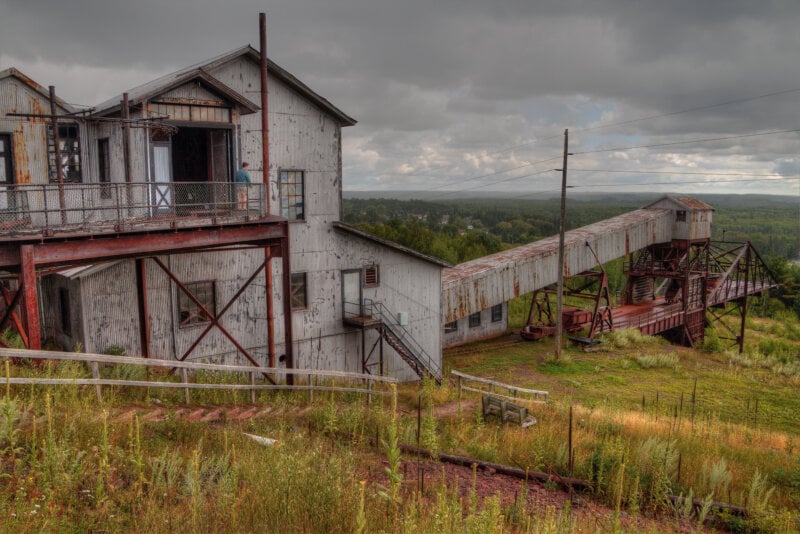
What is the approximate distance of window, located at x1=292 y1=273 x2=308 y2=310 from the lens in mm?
19125

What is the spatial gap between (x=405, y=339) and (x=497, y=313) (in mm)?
12322

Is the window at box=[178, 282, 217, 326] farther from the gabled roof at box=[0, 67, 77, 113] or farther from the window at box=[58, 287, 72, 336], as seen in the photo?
the gabled roof at box=[0, 67, 77, 113]

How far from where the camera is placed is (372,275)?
20812 millimetres

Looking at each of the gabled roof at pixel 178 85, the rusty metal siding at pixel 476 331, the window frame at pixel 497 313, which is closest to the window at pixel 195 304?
the gabled roof at pixel 178 85

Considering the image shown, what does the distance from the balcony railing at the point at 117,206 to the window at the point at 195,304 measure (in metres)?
3.10

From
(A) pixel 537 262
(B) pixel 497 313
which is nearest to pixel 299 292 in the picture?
(A) pixel 537 262

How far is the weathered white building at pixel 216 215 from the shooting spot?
14289mm

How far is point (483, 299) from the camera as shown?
26.7 meters

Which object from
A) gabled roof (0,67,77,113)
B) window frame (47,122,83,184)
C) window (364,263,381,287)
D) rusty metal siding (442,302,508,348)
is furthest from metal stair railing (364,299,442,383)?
gabled roof (0,67,77,113)

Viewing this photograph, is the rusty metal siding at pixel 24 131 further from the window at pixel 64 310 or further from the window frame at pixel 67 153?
the window at pixel 64 310

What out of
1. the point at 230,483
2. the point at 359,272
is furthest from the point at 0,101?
the point at 230,483

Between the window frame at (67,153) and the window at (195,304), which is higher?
the window frame at (67,153)

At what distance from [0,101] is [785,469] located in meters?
20.1

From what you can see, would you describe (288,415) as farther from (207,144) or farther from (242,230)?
(207,144)
